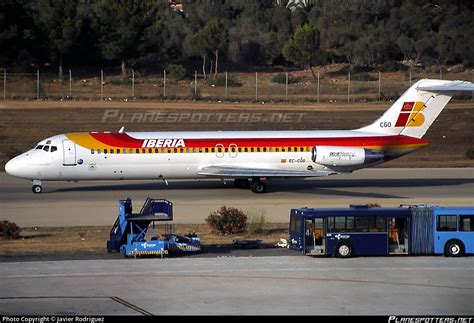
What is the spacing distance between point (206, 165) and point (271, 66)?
5662 centimetres

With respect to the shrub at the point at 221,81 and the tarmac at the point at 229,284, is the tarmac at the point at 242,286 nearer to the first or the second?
the tarmac at the point at 229,284

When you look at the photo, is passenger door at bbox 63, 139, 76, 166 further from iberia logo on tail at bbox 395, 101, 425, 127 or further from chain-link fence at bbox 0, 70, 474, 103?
chain-link fence at bbox 0, 70, 474, 103

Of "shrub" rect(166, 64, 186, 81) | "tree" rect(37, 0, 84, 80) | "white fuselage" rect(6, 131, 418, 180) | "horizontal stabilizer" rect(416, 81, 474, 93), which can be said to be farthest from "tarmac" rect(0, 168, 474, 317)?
"shrub" rect(166, 64, 186, 81)

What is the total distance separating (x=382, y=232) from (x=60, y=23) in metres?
61.5

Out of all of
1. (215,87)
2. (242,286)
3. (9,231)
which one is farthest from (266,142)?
(215,87)

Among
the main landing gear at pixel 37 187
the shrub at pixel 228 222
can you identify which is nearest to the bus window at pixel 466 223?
the shrub at pixel 228 222

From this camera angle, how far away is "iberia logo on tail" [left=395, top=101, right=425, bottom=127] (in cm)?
4203

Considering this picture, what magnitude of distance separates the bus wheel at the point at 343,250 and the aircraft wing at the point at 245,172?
537 inches

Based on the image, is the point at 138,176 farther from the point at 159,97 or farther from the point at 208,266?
the point at 159,97

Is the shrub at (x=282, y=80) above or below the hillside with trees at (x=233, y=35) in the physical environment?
below

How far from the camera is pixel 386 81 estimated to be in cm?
8381

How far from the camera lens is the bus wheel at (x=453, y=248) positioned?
26172 millimetres

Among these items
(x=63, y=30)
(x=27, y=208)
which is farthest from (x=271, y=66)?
(x=27, y=208)

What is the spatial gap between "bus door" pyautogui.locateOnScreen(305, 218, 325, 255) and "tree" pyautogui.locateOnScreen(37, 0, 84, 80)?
2258 inches
